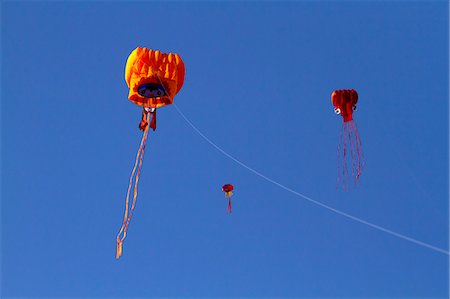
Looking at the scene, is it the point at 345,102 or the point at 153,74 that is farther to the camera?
the point at 345,102

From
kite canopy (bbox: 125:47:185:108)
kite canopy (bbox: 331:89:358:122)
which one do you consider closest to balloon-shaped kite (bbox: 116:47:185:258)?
kite canopy (bbox: 125:47:185:108)

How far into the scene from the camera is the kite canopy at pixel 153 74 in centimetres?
2127

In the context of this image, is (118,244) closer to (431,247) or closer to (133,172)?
(133,172)

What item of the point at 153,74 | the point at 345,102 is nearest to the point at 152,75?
the point at 153,74

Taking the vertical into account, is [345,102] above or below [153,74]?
above

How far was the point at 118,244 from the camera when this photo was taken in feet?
61.6

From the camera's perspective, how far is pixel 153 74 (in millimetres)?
21219

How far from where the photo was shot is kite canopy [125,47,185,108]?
2127cm

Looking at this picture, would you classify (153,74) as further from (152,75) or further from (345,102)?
(345,102)

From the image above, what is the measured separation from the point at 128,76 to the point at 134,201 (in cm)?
501

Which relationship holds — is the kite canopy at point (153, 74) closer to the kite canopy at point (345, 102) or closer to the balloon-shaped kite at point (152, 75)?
the balloon-shaped kite at point (152, 75)

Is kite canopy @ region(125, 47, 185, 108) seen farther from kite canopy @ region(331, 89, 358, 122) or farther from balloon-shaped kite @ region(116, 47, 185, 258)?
kite canopy @ region(331, 89, 358, 122)

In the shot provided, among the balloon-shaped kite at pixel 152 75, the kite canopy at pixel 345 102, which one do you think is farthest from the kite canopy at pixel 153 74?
the kite canopy at pixel 345 102

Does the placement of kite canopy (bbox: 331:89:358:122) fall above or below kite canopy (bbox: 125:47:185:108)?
above
